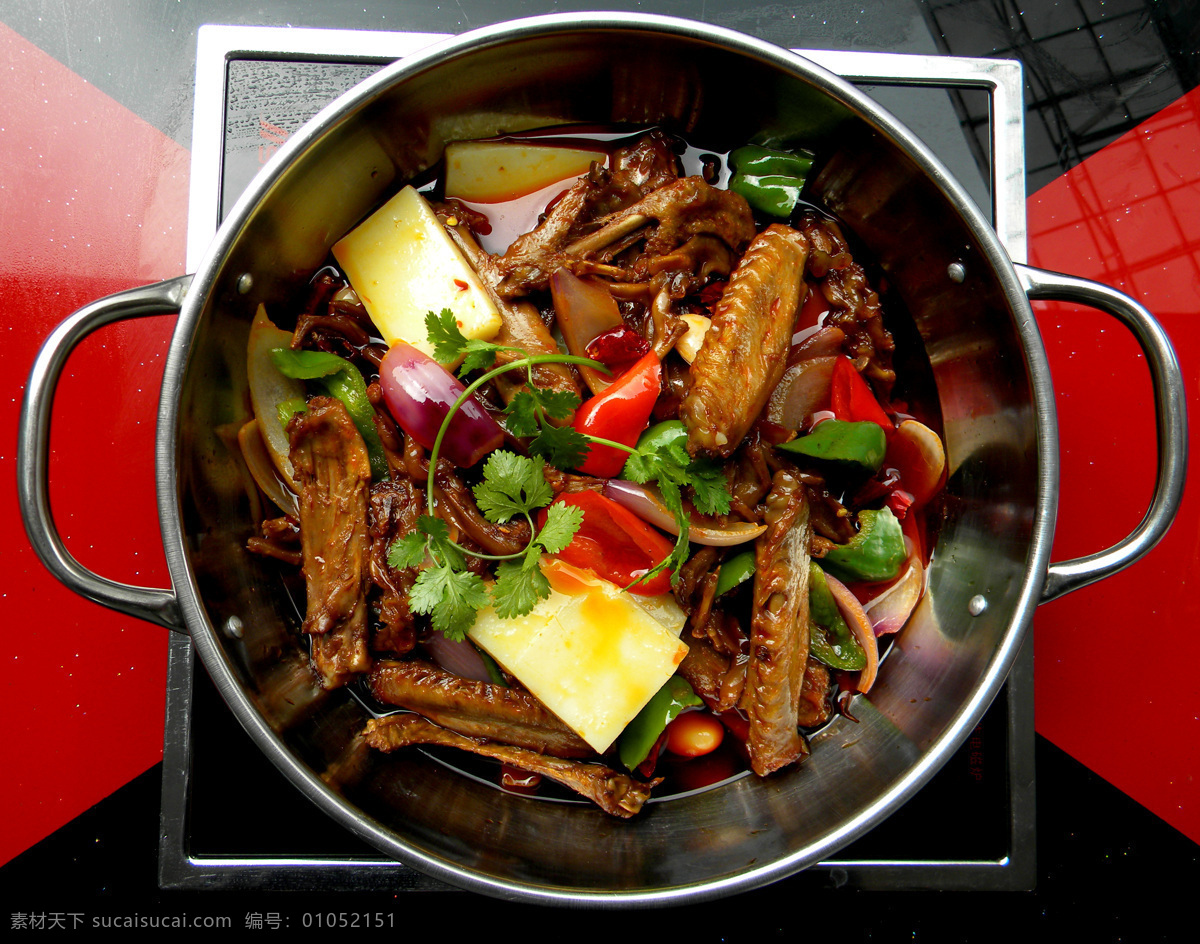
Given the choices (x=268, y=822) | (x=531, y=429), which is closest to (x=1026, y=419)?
(x=531, y=429)

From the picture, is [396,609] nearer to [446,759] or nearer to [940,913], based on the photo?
[446,759]

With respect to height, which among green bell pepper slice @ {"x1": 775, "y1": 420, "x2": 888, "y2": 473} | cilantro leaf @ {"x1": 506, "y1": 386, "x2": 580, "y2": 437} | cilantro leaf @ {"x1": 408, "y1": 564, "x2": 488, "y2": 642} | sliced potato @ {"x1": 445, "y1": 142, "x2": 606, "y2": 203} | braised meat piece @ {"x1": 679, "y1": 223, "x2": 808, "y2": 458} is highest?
sliced potato @ {"x1": 445, "y1": 142, "x2": 606, "y2": 203}

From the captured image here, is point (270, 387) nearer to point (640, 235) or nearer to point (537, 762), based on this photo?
point (640, 235)

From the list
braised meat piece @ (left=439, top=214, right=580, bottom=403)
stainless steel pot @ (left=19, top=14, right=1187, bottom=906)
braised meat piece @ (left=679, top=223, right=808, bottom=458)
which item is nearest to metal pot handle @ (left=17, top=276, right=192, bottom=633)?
stainless steel pot @ (left=19, top=14, right=1187, bottom=906)

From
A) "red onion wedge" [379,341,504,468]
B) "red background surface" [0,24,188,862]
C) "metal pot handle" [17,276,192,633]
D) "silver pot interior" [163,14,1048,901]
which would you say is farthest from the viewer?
"red background surface" [0,24,188,862]

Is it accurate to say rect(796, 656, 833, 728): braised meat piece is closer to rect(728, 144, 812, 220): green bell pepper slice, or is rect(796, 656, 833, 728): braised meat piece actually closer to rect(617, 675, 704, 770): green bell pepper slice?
rect(617, 675, 704, 770): green bell pepper slice

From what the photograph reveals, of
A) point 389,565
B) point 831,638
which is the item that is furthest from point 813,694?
point 389,565
